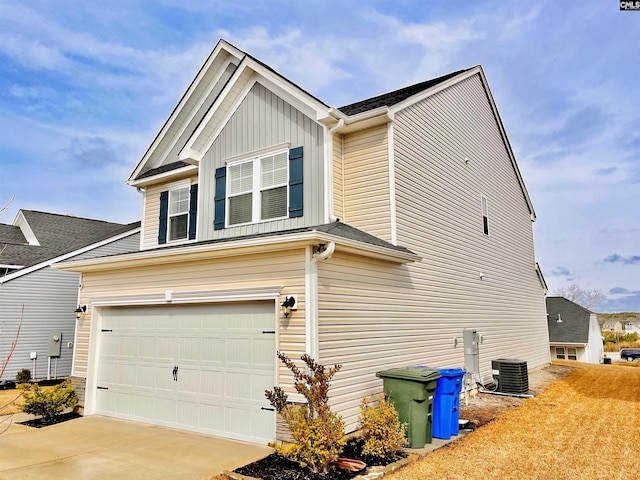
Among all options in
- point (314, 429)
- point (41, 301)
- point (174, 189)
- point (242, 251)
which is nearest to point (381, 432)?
point (314, 429)

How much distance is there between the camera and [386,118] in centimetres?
926

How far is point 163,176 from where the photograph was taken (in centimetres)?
1237

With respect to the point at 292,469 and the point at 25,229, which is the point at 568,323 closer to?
the point at 292,469

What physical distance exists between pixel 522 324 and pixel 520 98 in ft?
29.0

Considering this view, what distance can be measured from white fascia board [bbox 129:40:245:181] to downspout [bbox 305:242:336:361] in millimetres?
6792

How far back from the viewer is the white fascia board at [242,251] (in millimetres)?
6840

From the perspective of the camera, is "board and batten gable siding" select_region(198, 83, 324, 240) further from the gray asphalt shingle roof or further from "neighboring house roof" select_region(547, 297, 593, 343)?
"neighboring house roof" select_region(547, 297, 593, 343)

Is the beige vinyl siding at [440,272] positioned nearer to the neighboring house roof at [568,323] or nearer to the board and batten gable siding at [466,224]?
the board and batten gable siding at [466,224]

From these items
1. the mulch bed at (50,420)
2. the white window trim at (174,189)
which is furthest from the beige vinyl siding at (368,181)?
the mulch bed at (50,420)

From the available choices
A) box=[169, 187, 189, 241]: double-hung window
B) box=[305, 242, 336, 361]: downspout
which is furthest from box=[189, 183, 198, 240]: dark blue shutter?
box=[305, 242, 336, 361]: downspout

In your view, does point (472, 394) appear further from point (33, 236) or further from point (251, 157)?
point (33, 236)

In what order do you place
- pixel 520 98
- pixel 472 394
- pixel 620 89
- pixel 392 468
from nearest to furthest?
pixel 392 468
pixel 472 394
pixel 620 89
pixel 520 98

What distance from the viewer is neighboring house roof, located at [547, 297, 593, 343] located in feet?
107

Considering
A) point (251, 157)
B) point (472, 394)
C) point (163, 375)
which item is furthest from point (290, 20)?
point (472, 394)
